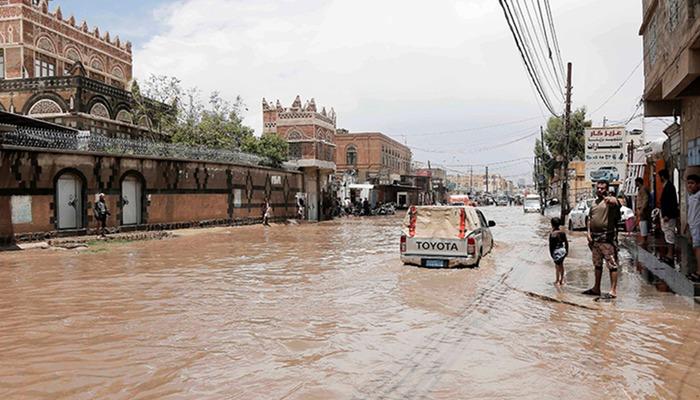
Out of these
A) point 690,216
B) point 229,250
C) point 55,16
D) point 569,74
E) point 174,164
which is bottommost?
point 229,250

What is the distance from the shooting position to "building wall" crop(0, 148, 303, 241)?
20391 mm

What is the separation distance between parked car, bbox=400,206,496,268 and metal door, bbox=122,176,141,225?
16.1 metres

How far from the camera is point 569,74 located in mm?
34344

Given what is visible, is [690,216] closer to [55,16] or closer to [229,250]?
[229,250]

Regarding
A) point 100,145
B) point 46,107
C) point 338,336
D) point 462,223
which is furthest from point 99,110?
point 338,336

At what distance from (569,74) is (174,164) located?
23.3 meters

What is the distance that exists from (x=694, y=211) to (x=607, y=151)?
22.6 m

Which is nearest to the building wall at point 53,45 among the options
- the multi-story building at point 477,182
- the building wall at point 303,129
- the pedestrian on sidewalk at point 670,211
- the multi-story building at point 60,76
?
the multi-story building at point 60,76

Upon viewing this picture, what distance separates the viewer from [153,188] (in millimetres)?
27766

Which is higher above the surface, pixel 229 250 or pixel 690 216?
pixel 690 216

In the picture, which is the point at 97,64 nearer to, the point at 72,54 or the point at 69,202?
the point at 72,54

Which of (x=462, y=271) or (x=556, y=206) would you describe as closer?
(x=462, y=271)

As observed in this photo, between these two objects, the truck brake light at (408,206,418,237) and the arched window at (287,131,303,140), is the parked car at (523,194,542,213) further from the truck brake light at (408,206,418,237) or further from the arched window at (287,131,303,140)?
the truck brake light at (408,206,418,237)

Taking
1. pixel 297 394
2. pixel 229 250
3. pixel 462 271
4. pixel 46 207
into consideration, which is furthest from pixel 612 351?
pixel 46 207
